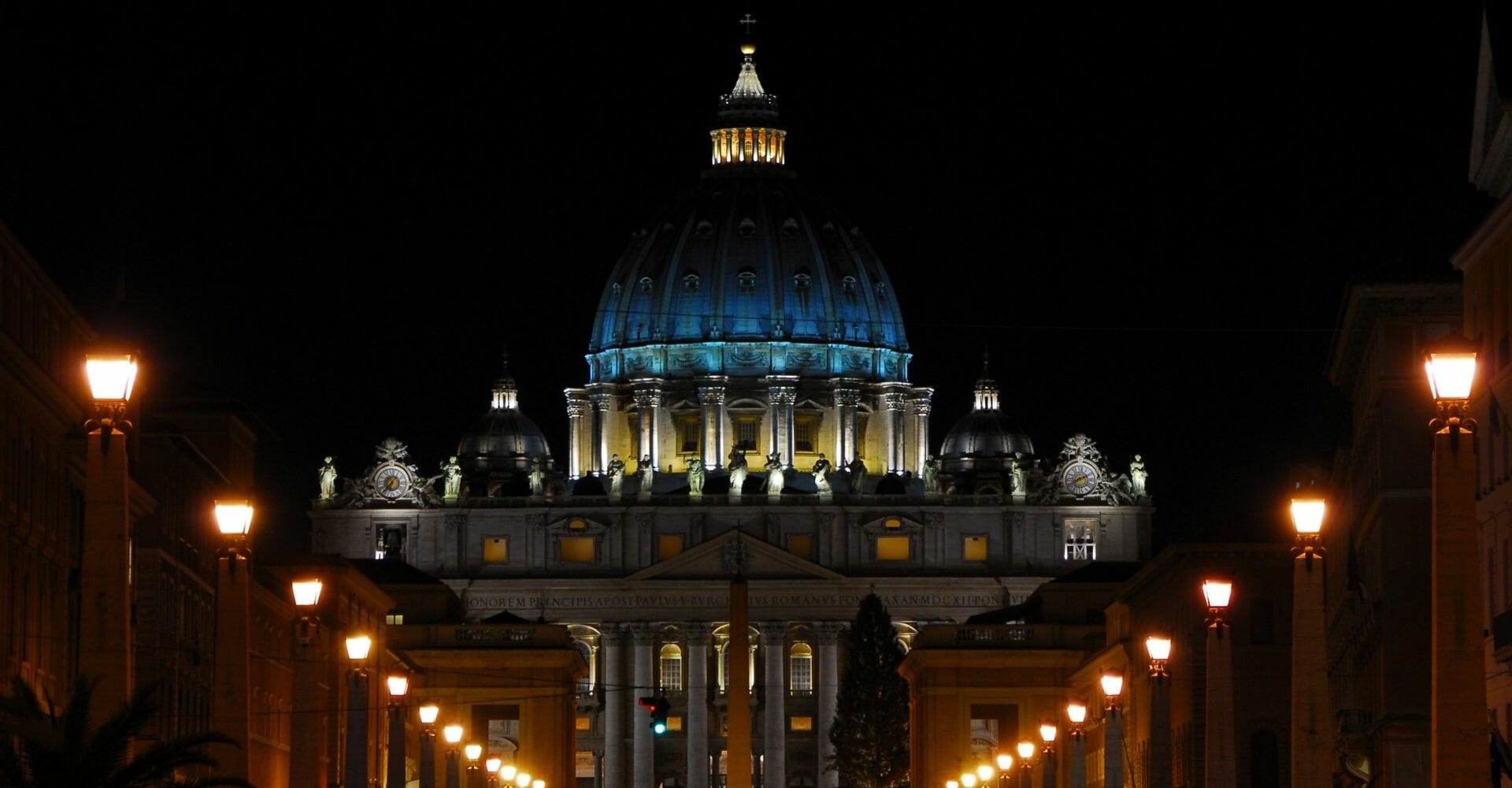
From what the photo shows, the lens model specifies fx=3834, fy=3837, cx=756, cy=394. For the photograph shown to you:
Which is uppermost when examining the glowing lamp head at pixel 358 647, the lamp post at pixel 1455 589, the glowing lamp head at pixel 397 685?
the glowing lamp head at pixel 397 685

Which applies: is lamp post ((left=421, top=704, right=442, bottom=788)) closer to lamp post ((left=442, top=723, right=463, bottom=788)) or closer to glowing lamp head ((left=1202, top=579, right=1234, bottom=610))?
lamp post ((left=442, top=723, right=463, bottom=788))

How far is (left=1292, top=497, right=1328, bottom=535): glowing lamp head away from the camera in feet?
130

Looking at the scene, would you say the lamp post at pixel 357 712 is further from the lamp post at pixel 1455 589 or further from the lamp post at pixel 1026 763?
the lamp post at pixel 1455 589

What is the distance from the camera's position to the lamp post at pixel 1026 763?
316 ft

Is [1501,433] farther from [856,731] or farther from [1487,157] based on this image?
[856,731]

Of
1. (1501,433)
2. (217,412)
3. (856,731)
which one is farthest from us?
(856,731)

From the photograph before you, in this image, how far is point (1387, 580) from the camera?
6000 centimetres

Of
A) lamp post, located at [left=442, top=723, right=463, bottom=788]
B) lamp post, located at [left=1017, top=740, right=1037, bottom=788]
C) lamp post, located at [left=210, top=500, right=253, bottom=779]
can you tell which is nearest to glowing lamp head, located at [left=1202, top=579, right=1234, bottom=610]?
lamp post, located at [left=210, top=500, right=253, bottom=779]

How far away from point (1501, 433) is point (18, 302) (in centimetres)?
1972

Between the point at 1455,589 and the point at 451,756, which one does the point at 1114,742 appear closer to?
the point at 451,756

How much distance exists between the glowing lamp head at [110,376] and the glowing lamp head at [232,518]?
7079mm

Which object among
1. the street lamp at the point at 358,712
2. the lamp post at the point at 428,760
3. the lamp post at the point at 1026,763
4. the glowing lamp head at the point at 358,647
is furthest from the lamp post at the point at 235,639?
the lamp post at the point at 1026,763

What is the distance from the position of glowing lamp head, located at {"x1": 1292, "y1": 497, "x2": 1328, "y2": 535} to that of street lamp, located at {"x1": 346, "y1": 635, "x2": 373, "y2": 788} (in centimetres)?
1807

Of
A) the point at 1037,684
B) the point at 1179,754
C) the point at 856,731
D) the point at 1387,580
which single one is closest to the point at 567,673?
the point at 1037,684
